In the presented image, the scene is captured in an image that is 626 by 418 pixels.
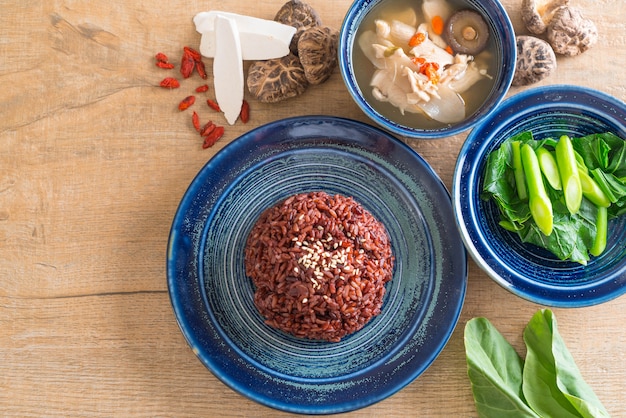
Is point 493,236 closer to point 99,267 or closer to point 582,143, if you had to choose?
point 582,143

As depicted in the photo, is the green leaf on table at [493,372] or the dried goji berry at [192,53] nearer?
the green leaf on table at [493,372]

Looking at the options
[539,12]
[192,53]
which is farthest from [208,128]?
[539,12]

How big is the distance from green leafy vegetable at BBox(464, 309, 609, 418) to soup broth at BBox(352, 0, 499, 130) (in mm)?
1061

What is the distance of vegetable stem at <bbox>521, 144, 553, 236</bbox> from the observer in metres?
2.64

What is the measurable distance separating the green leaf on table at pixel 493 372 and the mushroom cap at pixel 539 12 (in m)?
1.59

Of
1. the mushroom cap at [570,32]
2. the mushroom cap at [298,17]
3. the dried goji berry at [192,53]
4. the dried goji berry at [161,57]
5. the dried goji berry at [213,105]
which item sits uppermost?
the mushroom cap at [570,32]

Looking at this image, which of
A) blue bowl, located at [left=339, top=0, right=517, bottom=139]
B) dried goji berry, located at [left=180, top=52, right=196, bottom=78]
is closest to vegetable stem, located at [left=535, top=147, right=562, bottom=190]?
blue bowl, located at [left=339, top=0, right=517, bottom=139]

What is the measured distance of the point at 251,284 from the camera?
291 cm

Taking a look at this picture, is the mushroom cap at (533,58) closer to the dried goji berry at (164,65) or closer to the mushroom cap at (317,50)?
the mushroom cap at (317,50)

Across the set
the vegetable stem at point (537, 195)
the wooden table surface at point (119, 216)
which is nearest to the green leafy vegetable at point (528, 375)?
the wooden table surface at point (119, 216)

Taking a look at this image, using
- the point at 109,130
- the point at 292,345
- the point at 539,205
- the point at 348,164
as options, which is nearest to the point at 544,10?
the point at 539,205

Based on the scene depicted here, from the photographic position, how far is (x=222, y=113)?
3.07 m

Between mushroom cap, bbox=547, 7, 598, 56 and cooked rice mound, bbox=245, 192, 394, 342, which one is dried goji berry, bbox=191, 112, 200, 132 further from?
mushroom cap, bbox=547, 7, 598, 56

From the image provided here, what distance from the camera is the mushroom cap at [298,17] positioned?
9.89 ft
